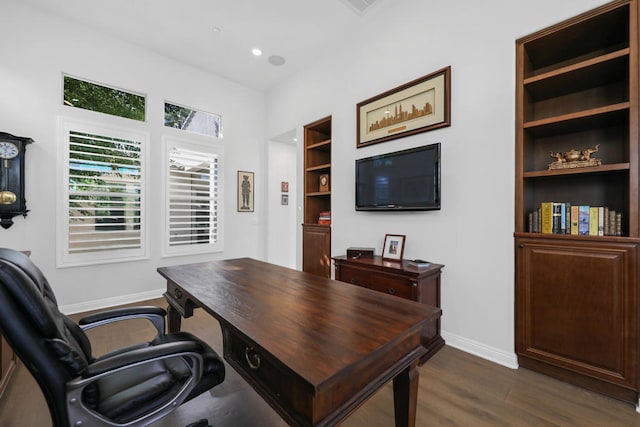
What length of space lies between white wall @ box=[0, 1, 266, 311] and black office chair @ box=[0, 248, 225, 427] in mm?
2779

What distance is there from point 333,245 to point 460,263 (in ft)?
5.34

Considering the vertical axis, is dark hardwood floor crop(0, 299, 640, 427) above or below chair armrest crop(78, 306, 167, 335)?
below

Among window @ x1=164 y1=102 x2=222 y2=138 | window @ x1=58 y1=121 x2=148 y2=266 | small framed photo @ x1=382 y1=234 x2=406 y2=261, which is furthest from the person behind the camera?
window @ x1=164 y1=102 x2=222 y2=138

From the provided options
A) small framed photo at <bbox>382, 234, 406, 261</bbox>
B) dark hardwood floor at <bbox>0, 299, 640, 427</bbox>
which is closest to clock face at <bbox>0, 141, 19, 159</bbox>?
dark hardwood floor at <bbox>0, 299, 640, 427</bbox>

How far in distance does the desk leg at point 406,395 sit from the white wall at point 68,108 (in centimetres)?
380

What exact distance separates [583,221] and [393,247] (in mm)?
1451

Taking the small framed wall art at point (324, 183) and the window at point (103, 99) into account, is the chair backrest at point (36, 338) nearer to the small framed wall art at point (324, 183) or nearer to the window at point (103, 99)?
the small framed wall art at point (324, 183)

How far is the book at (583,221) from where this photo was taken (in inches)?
74.8

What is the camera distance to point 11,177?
2.89m

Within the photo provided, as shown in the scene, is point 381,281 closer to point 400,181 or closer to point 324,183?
point 400,181

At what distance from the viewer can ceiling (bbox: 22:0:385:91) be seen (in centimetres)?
305

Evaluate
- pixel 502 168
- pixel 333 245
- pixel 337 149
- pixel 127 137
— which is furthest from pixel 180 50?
pixel 502 168

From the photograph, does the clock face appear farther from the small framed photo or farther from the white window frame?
the small framed photo

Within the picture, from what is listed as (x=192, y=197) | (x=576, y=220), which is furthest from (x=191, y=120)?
(x=576, y=220)
